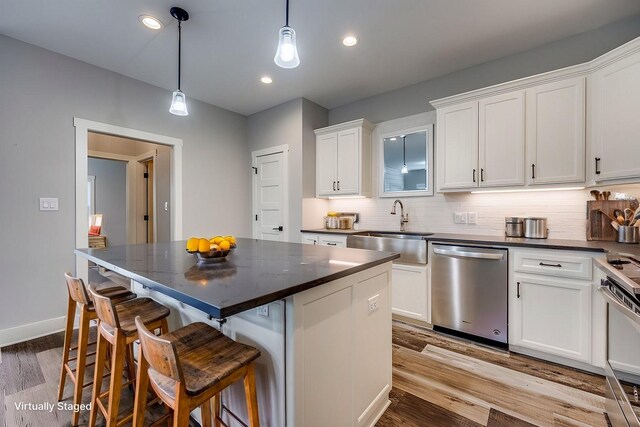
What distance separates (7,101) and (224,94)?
209 centimetres

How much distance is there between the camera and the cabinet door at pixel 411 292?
2807 mm

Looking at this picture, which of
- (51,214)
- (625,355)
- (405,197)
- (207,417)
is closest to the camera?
(207,417)

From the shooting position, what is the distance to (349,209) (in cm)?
412

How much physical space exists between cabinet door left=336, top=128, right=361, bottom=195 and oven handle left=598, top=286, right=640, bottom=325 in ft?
8.17

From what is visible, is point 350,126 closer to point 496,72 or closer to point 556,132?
point 496,72

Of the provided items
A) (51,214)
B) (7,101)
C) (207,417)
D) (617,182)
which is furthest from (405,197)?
(7,101)

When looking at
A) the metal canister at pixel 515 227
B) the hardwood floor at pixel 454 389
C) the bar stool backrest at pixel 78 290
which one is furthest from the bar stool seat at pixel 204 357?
the metal canister at pixel 515 227

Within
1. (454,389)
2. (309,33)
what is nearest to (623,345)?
(454,389)

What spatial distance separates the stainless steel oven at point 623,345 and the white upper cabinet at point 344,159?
8.29 feet

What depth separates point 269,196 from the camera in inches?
172

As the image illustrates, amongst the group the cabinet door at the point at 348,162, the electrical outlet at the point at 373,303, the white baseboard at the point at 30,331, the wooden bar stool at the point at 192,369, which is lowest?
the white baseboard at the point at 30,331

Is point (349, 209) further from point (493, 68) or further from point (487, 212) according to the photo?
point (493, 68)

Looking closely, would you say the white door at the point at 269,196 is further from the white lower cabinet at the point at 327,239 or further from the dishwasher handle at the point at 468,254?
the dishwasher handle at the point at 468,254

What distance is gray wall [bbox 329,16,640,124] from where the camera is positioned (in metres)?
2.39
